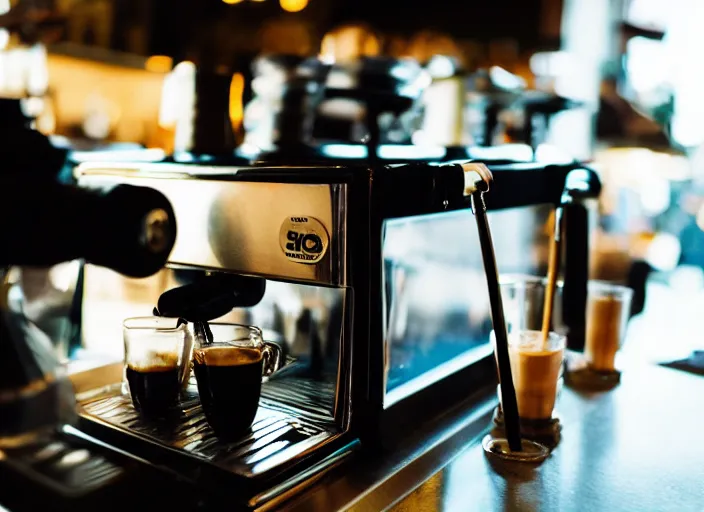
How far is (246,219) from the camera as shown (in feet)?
2.35

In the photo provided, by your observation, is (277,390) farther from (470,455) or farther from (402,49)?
(402,49)

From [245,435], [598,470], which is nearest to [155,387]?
[245,435]

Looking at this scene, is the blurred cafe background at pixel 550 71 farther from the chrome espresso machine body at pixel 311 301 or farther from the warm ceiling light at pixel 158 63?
the chrome espresso machine body at pixel 311 301

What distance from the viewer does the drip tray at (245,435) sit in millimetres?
641

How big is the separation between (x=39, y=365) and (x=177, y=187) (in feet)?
1.19

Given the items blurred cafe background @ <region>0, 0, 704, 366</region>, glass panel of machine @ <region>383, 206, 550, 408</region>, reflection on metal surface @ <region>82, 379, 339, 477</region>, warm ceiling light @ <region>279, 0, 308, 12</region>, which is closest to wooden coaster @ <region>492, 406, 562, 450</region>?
glass panel of machine @ <region>383, 206, 550, 408</region>

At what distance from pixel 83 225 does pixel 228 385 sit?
0.25 metres

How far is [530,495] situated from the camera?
2.22ft

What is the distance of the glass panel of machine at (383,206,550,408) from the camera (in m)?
0.77

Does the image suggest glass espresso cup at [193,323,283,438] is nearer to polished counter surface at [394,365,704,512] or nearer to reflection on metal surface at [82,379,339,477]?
reflection on metal surface at [82,379,339,477]

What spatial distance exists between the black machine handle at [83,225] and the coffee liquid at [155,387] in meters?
0.22

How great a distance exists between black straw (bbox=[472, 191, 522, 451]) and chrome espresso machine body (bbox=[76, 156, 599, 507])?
4cm

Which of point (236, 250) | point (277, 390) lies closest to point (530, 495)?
point (277, 390)

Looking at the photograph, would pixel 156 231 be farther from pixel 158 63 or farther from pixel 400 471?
pixel 158 63
